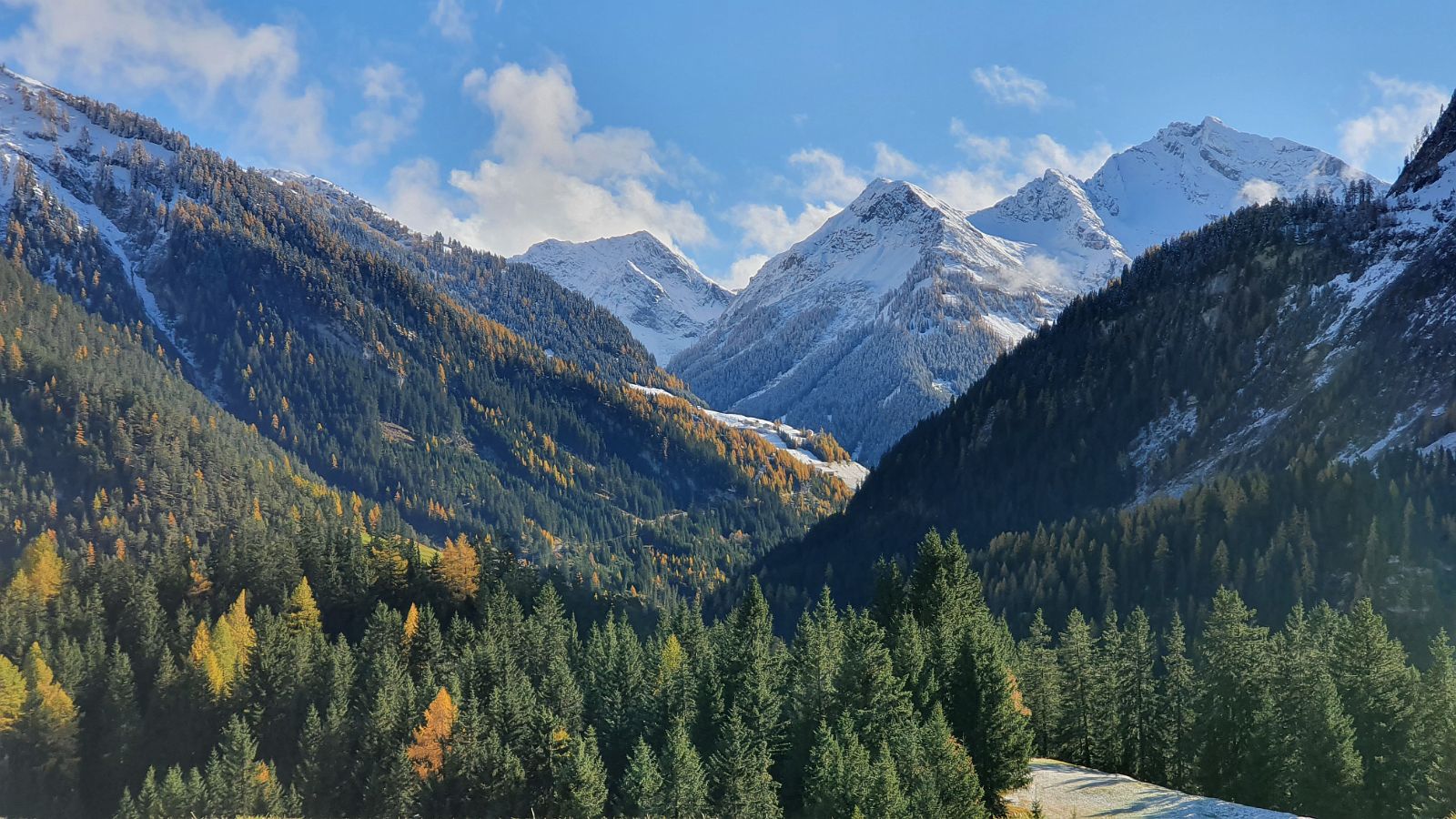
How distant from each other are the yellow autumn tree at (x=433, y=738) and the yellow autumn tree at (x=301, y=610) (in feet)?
121

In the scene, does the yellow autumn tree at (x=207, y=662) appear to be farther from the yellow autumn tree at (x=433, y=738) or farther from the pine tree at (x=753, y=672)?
the pine tree at (x=753, y=672)

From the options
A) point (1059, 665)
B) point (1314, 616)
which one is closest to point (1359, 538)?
point (1314, 616)

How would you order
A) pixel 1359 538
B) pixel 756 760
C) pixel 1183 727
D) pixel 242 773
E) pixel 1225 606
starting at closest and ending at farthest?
pixel 756 760 < pixel 1225 606 < pixel 1183 727 < pixel 242 773 < pixel 1359 538

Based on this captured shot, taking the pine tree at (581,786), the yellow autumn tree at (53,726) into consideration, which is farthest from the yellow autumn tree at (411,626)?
the pine tree at (581,786)

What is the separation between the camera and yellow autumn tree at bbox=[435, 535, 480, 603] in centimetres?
13475

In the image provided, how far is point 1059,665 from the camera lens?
90.3 metres

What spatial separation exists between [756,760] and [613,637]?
135ft

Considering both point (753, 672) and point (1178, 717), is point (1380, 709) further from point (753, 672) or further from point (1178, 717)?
point (753, 672)

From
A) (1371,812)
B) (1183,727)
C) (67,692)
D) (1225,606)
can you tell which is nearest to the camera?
(1371,812)

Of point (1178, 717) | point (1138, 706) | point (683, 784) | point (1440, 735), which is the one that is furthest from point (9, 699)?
point (1440, 735)

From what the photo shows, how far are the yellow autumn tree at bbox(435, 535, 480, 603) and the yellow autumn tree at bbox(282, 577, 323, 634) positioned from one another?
1627 cm

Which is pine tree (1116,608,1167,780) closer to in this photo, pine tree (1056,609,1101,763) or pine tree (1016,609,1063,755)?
pine tree (1056,609,1101,763)

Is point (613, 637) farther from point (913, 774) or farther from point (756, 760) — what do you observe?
point (913, 774)

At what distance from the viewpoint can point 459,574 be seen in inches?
5354
